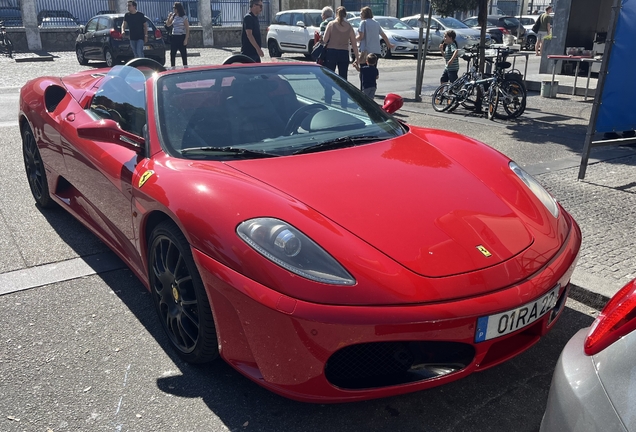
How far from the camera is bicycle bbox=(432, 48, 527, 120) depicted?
9.40m

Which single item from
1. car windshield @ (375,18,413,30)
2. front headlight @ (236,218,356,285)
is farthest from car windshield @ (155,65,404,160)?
car windshield @ (375,18,413,30)

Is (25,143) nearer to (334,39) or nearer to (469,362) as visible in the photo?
(469,362)

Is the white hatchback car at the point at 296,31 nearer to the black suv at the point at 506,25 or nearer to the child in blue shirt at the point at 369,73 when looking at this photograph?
the black suv at the point at 506,25

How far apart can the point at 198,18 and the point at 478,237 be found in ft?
87.9

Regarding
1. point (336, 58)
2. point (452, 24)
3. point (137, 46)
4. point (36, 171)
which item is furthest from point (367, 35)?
point (452, 24)

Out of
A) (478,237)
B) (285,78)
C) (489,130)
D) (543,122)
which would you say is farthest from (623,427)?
(543,122)

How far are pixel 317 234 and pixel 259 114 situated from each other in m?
1.25

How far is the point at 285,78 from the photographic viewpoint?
3768 mm

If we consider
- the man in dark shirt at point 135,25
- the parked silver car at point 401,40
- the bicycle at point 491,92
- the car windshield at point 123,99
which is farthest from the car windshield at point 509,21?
the car windshield at point 123,99

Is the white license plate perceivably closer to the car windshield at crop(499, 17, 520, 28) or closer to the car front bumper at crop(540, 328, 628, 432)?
the car front bumper at crop(540, 328, 628, 432)

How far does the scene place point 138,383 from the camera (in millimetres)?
2732

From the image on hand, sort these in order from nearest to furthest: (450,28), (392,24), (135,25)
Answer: (135,25) < (392,24) < (450,28)

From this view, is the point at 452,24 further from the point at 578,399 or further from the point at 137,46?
the point at 578,399

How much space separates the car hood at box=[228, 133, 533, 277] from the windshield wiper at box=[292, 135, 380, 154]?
0.07m
